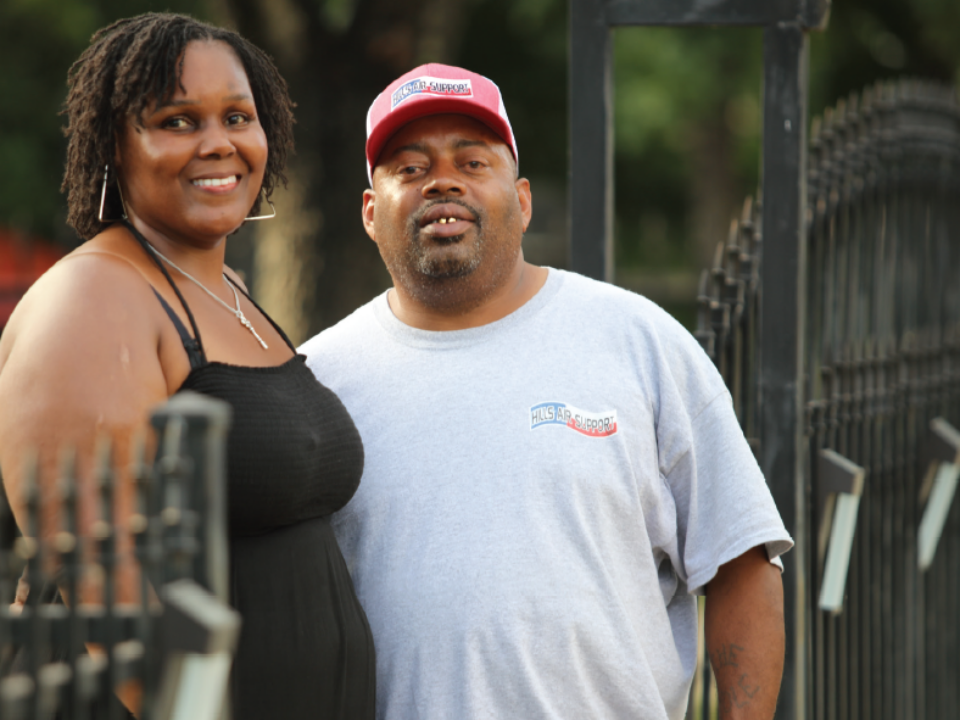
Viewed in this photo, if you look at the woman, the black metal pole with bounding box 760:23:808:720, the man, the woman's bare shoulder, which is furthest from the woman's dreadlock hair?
the black metal pole with bounding box 760:23:808:720

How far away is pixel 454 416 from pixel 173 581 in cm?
126

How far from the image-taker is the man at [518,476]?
2537mm

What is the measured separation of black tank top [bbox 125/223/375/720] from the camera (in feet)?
7.26

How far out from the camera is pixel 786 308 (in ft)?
10.9

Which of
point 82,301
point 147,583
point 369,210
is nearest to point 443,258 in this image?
point 369,210

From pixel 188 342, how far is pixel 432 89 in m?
1.03

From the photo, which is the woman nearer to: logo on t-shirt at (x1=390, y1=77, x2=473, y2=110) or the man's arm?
logo on t-shirt at (x1=390, y1=77, x2=473, y2=110)

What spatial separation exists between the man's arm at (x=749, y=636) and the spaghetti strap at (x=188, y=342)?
4.56ft

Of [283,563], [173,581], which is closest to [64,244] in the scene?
[283,563]

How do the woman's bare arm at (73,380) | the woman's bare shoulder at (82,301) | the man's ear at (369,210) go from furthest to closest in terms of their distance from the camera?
the man's ear at (369,210)
the woman's bare shoulder at (82,301)
the woman's bare arm at (73,380)

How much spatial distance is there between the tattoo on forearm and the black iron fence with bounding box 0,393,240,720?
159cm

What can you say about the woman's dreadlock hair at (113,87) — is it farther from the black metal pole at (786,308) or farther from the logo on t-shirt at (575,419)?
the black metal pole at (786,308)

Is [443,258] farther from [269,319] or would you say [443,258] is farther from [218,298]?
[218,298]

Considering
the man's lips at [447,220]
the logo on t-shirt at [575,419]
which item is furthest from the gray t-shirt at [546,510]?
the man's lips at [447,220]
